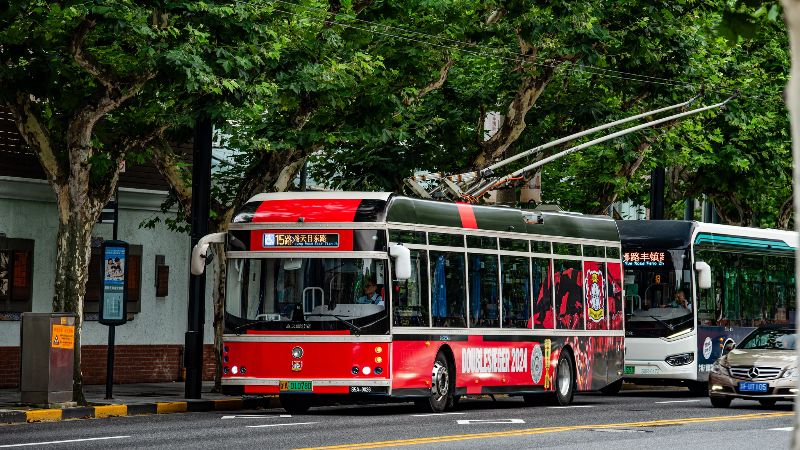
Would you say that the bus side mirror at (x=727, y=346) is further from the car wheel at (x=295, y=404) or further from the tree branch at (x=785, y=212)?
the tree branch at (x=785, y=212)

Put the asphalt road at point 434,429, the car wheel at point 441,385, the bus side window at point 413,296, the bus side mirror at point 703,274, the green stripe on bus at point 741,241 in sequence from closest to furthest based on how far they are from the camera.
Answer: the asphalt road at point 434,429, the bus side window at point 413,296, the car wheel at point 441,385, the bus side mirror at point 703,274, the green stripe on bus at point 741,241

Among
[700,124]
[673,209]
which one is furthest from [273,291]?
[673,209]

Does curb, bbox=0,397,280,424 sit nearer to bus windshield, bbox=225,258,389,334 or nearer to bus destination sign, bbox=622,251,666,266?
bus windshield, bbox=225,258,389,334

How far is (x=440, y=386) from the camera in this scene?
23.0 m

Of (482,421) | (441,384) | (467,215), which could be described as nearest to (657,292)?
(467,215)

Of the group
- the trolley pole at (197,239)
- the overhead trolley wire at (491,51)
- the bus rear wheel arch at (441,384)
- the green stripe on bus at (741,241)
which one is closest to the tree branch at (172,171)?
the trolley pole at (197,239)

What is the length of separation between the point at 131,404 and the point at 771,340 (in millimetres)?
10081

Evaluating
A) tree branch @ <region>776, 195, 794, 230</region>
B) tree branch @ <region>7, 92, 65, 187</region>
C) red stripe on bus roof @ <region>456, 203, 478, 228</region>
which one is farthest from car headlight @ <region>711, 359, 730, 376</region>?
tree branch @ <region>776, 195, 794, 230</region>

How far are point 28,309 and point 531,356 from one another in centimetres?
904

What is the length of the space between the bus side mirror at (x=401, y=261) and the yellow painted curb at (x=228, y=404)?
4.35 meters

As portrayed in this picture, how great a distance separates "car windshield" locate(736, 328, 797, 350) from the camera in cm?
2592

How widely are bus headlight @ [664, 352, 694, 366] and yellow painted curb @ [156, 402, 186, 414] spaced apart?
395 inches

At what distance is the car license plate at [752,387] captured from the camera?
24.8 metres

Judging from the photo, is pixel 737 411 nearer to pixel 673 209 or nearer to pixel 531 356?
pixel 531 356
